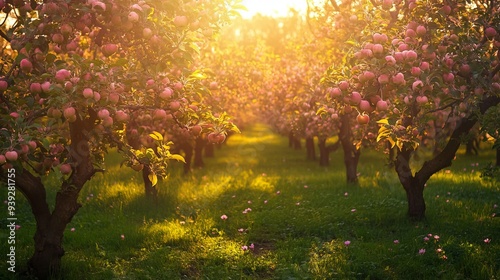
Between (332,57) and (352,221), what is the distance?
700 cm

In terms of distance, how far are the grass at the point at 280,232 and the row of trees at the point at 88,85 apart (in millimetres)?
1541

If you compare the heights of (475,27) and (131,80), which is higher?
(475,27)

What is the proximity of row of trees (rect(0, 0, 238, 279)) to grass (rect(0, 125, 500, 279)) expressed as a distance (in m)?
1.54

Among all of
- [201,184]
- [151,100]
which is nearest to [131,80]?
[151,100]

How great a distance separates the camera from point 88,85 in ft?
20.2

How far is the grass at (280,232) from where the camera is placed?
27.5 ft

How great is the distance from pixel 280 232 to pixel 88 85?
599 cm

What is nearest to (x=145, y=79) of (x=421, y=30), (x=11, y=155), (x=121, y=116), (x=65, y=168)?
(x=121, y=116)

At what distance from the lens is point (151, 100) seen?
24.2 ft

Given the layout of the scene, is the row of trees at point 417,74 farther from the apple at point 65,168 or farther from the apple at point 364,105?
the apple at point 65,168

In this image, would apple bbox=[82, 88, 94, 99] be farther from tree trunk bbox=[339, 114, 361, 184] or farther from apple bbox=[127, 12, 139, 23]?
tree trunk bbox=[339, 114, 361, 184]

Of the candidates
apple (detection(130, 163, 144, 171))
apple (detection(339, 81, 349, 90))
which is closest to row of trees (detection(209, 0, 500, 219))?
apple (detection(339, 81, 349, 90))

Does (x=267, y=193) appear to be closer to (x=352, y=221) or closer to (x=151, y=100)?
(x=352, y=221)

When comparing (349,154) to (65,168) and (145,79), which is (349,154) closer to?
(145,79)
